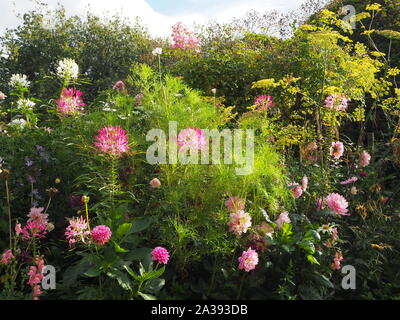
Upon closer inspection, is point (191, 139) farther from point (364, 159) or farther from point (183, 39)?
point (183, 39)

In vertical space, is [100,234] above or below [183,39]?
below

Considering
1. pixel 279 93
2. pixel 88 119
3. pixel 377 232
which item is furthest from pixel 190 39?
pixel 377 232

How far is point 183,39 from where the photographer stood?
271 inches

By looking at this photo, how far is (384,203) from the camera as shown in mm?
3559

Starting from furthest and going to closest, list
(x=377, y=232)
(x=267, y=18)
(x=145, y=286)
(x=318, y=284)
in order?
1. (x=267, y=18)
2. (x=377, y=232)
3. (x=318, y=284)
4. (x=145, y=286)

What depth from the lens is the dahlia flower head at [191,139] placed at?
8.45 feet

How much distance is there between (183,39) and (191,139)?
471cm

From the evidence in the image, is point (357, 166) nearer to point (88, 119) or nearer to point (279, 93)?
point (279, 93)

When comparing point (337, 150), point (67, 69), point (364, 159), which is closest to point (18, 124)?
point (67, 69)

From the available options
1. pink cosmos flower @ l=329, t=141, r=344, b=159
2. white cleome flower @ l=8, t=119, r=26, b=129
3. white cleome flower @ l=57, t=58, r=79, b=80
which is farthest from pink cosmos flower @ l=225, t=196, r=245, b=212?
white cleome flower @ l=8, t=119, r=26, b=129

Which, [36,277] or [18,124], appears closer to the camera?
[36,277]

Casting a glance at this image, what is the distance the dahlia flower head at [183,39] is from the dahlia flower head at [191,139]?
421cm
